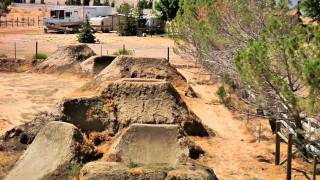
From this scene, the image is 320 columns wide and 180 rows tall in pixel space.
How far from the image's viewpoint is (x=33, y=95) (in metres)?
24.6

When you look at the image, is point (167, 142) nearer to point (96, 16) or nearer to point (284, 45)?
point (284, 45)

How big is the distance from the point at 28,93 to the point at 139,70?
498 cm

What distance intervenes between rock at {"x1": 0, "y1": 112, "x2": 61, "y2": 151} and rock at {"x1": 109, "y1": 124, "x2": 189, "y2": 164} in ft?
9.20

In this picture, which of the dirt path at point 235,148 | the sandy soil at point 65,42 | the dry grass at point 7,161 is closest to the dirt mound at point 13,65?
the sandy soil at point 65,42

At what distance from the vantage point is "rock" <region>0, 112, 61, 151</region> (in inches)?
620

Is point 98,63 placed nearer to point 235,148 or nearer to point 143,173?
point 235,148

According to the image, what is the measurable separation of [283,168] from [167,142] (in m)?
3.12

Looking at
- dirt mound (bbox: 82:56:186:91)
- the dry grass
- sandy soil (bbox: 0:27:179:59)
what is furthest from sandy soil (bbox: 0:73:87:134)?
sandy soil (bbox: 0:27:179:59)

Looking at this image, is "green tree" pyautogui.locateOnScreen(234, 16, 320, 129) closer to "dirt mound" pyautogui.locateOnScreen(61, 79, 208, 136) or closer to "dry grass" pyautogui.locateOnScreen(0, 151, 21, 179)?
"dirt mound" pyautogui.locateOnScreen(61, 79, 208, 136)

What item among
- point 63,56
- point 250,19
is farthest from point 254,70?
point 63,56

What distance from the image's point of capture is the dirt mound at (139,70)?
22.5 metres

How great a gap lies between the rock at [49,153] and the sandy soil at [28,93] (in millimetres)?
3218

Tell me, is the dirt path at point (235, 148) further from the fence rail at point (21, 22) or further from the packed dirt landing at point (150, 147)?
the fence rail at point (21, 22)

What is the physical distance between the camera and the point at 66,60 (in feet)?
102
